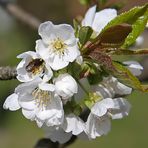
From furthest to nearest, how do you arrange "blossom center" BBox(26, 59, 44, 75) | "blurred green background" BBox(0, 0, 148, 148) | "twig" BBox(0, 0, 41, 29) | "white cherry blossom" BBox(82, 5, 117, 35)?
"blurred green background" BBox(0, 0, 148, 148) → "twig" BBox(0, 0, 41, 29) → "white cherry blossom" BBox(82, 5, 117, 35) → "blossom center" BBox(26, 59, 44, 75)

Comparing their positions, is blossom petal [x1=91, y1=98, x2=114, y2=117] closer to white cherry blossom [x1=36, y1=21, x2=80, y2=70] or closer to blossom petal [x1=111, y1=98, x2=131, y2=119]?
blossom petal [x1=111, y1=98, x2=131, y2=119]

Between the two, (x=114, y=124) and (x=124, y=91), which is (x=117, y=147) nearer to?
(x=114, y=124)

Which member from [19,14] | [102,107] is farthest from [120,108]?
[19,14]

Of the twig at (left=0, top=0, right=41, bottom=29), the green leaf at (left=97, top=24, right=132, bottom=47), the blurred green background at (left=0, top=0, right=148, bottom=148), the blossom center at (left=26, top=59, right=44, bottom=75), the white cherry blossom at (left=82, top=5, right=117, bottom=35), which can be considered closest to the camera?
the green leaf at (left=97, top=24, right=132, bottom=47)

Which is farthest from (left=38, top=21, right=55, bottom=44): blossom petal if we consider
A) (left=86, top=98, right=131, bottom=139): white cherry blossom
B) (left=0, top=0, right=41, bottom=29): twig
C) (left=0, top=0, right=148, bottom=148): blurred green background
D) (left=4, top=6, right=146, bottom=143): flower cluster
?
(left=0, top=0, right=148, bottom=148): blurred green background

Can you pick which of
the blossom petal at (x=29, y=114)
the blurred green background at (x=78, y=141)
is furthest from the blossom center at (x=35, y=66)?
the blurred green background at (x=78, y=141)

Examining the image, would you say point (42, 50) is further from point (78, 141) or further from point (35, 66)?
point (78, 141)
